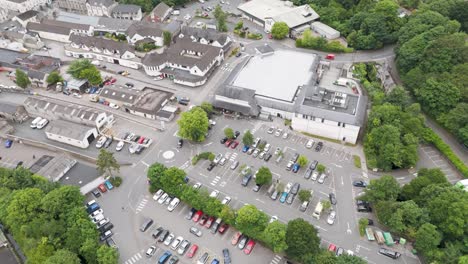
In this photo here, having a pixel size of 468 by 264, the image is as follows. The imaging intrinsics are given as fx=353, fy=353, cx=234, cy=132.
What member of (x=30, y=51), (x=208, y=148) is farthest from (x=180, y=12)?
(x=208, y=148)

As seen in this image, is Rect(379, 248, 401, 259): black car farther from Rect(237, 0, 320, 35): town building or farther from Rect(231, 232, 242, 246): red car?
Rect(237, 0, 320, 35): town building

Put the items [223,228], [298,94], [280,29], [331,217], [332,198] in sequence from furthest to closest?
1. [280,29]
2. [298,94]
3. [332,198]
4. [331,217]
5. [223,228]

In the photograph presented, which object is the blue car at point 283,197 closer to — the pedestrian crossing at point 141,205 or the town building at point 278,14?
the pedestrian crossing at point 141,205

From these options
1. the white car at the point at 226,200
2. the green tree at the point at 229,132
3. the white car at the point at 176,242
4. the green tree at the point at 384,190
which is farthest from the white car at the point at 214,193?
the green tree at the point at 384,190

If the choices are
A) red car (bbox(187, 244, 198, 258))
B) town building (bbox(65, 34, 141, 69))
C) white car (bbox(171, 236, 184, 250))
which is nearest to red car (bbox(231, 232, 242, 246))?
red car (bbox(187, 244, 198, 258))

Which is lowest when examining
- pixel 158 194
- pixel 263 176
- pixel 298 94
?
pixel 158 194

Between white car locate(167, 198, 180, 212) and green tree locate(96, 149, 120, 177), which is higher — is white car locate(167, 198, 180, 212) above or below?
below

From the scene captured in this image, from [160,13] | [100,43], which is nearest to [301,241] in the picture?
[100,43]

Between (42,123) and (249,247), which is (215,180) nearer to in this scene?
(249,247)
